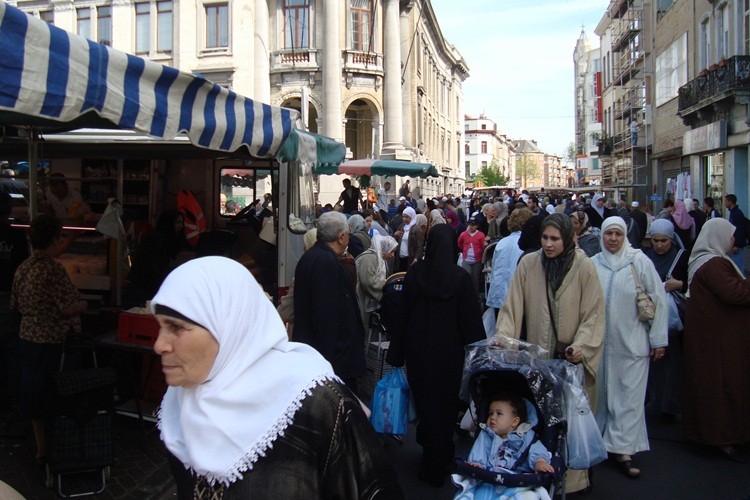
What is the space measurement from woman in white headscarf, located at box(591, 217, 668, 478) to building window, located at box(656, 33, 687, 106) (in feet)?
78.1

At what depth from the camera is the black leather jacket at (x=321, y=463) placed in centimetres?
212

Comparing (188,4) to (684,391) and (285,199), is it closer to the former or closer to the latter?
(285,199)

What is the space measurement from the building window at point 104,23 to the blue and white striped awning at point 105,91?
114ft

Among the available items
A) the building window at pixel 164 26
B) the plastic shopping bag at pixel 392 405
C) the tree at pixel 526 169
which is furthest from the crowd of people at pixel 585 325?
the tree at pixel 526 169

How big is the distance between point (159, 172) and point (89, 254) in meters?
1.81

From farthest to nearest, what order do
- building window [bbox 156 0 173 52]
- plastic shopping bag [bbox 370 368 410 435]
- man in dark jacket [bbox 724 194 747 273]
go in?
building window [bbox 156 0 173 52] < man in dark jacket [bbox 724 194 747 273] < plastic shopping bag [bbox 370 368 410 435]

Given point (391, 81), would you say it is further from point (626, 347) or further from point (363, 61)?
point (626, 347)

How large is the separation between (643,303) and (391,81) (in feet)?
107

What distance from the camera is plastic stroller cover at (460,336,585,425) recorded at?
4.34 m

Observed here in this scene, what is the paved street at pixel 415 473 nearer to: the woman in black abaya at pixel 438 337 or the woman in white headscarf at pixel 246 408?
the woman in black abaya at pixel 438 337

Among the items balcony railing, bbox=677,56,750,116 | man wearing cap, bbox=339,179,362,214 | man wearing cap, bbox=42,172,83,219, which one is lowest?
man wearing cap, bbox=42,172,83,219

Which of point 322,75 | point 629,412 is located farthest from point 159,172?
point 322,75

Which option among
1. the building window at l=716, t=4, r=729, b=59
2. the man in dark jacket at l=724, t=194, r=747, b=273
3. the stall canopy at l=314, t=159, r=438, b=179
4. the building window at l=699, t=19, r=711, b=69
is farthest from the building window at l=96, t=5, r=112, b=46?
the man in dark jacket at l=724, t=194, r=747, b=273

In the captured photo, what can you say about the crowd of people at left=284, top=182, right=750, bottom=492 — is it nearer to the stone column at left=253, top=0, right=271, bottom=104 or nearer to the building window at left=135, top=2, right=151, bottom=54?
the stone column at left=253, top=0, right=271, bottom=104
